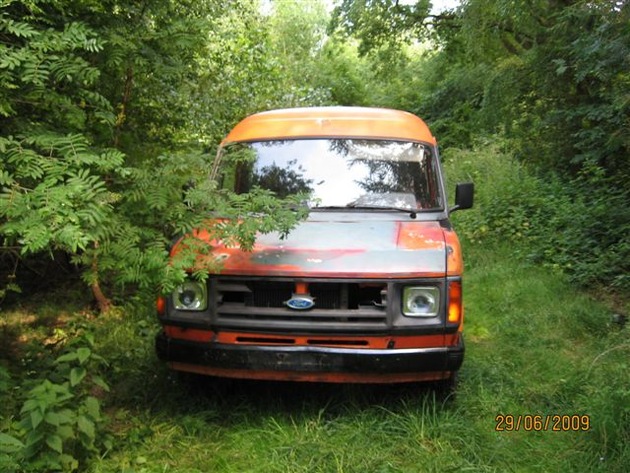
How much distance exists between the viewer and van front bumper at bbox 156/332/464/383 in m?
3.37

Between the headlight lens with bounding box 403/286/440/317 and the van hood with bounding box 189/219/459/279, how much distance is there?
10cm

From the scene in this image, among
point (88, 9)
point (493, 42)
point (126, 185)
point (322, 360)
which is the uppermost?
point (493, 42)

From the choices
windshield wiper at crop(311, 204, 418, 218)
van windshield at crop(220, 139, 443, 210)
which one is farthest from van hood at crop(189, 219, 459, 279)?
van windshield at crop(220, 139, 443, 210)

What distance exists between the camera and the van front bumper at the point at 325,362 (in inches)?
133

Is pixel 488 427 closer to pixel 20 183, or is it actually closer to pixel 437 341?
pixel 437 341

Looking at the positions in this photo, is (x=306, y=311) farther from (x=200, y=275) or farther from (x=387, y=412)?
(x=387, y=412)

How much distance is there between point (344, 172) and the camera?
174 inches

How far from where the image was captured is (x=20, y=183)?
3.01 m

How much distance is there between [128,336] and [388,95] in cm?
2037

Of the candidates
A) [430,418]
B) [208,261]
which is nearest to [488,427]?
[430,418]

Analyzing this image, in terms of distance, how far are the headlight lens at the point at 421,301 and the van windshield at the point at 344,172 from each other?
988 mm
